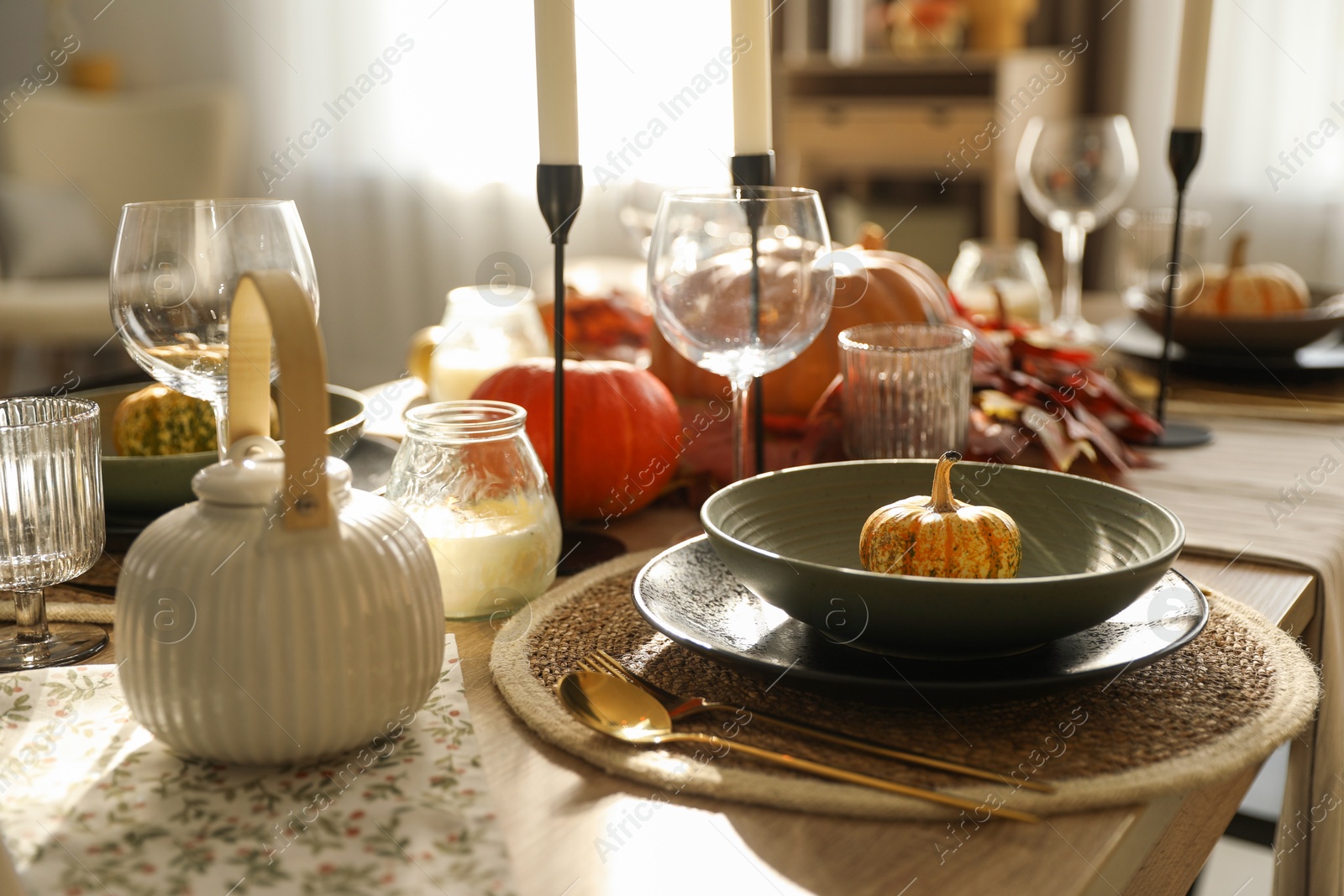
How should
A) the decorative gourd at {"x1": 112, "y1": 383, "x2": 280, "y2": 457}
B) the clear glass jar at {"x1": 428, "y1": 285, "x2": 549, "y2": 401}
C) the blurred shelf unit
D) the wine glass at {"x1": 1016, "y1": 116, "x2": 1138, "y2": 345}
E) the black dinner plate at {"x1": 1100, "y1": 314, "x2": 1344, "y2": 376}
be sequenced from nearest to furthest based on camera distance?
the decorative gourd at {"x1": 112, "y1": 383, "x2": 280, "y2": 457} → the clear glass jar at {"x1": 428, "y1": 285, "x2": 549, "y2": 401} → the black dinner plate at {"x1": 1100, "y1": 314, "x2": 1344, "y2": 376} → the wine glass at {"x1": 1016, "y1": 116, "x2": 1138, "y2": 345} → the blurred shelf unit

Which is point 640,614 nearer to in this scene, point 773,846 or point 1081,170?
point 773,846

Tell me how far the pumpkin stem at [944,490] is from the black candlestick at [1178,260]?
508mm

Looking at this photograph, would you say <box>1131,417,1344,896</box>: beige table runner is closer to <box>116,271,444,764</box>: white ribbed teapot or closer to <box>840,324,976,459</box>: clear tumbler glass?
A: <box>840,324,976,459</box>: clear tumbler glass

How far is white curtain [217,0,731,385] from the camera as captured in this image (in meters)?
3.70

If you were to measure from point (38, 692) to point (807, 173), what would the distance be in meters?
3.58

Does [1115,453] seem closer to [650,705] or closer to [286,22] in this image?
[650,705]

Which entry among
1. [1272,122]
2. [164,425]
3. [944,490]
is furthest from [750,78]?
[1272,122]

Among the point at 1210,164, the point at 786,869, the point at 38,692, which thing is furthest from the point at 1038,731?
the point at 1210,164

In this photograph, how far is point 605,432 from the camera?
0.93 meters

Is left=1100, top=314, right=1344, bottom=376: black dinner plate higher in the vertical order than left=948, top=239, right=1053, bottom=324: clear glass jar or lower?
lower

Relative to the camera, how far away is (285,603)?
49 centimetres

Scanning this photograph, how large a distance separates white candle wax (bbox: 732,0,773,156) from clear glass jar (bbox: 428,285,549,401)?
356 mm

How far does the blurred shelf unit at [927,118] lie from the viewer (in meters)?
3.54

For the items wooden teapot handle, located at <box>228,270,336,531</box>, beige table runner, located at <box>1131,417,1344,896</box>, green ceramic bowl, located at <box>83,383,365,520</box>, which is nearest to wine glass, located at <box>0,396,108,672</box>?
green ceramic bowl, located at <box>83,383,365,520</box>
